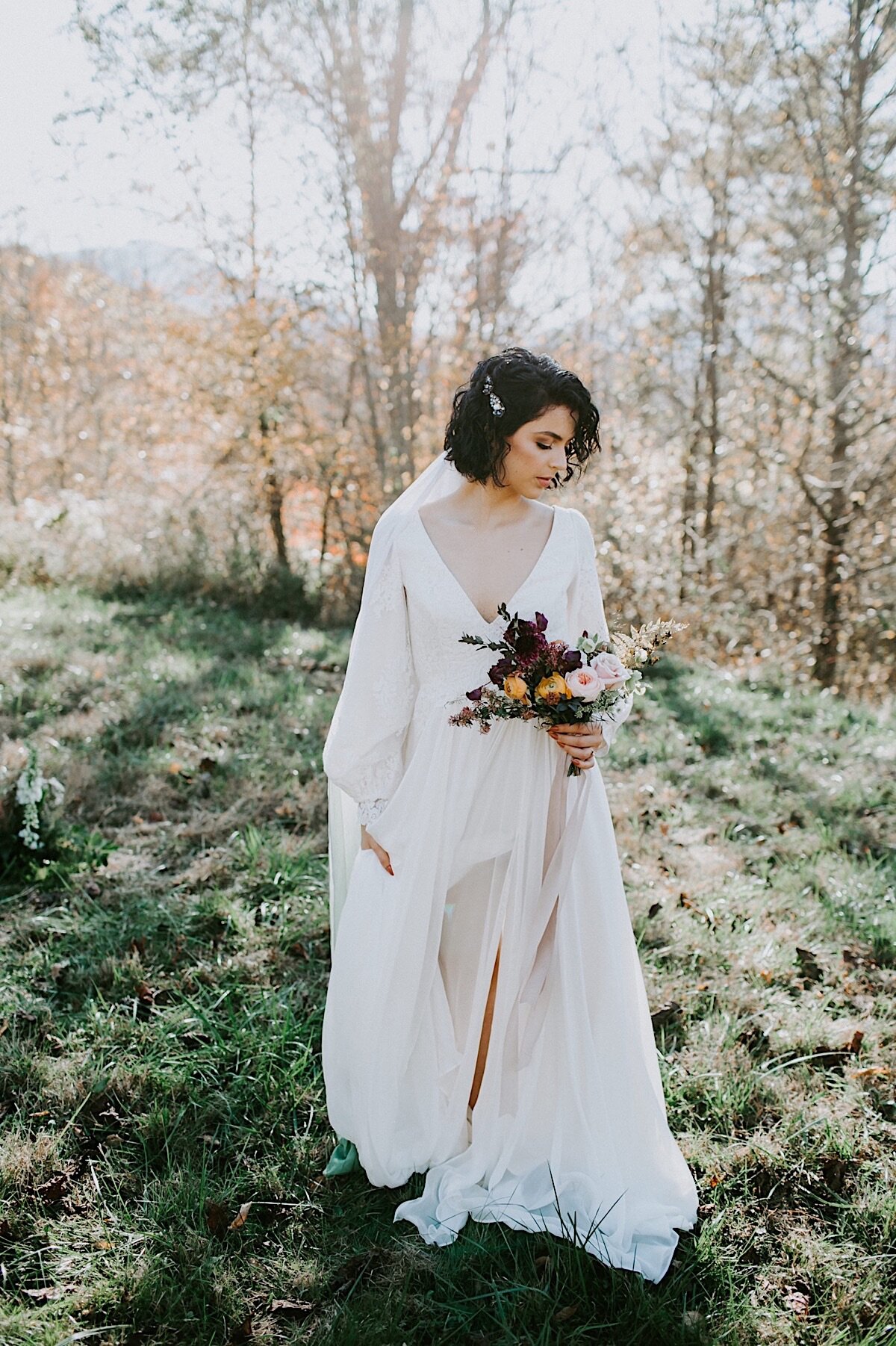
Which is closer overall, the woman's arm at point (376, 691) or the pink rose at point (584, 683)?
the pink rose at point (584, 683)

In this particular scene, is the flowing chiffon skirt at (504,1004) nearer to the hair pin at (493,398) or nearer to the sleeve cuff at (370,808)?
the sleeve cuff at (370,808)

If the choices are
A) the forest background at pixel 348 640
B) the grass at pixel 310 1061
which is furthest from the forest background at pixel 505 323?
the grass at pixel 310 1061

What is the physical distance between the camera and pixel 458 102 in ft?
29.7

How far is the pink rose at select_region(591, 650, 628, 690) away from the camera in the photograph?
7.04 ft

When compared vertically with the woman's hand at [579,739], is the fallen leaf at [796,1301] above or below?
below

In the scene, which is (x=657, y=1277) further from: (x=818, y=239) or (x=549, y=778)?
(x=818, y=239)

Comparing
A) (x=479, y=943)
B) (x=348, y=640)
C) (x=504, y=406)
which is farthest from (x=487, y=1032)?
(x=348, y=640)

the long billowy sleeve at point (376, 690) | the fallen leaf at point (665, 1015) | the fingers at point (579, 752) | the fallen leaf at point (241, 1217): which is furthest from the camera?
the fallen leaf at point (665, 1015)

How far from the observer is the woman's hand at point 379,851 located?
261 centimetres

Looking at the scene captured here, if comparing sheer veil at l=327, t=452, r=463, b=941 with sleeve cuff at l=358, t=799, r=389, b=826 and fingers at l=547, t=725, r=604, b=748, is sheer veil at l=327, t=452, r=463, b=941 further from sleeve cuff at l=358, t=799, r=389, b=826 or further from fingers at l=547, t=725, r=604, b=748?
fingers at l=547, t=725, r=604, b=748

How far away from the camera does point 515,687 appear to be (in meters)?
2.12

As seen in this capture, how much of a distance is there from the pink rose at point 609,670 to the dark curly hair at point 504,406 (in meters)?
0.63

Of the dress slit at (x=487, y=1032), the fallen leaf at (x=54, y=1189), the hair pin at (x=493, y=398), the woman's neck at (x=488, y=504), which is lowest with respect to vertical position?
the fallen leaf at (x=54, y=1189)

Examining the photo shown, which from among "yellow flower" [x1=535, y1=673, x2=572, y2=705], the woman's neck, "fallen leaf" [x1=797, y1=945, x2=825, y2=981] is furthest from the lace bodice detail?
"fallen leaf" [x1=797, y1=945, x2=825, y2=981]
